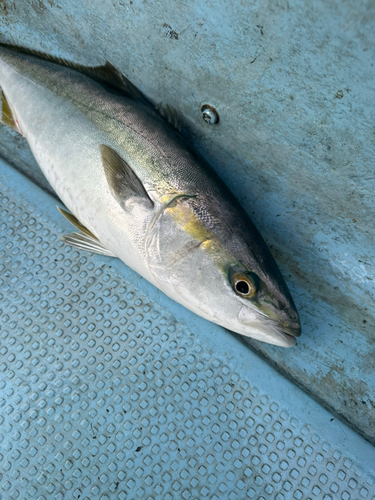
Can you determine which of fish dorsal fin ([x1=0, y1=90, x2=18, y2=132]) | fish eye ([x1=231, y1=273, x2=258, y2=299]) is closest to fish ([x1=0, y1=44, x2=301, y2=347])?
fish eye ([x1=231, y1=273, x2=258, y2=299])

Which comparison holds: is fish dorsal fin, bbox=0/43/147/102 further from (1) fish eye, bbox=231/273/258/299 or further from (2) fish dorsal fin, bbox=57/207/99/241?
(1) fish eye, bbox=231/273/258/299

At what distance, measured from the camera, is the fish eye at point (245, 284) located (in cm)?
123

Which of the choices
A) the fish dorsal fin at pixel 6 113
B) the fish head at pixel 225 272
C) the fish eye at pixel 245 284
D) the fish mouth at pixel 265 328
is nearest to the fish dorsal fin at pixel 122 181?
the fish head at pixel 225 272

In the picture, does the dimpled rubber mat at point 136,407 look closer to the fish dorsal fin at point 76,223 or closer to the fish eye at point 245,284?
the fish dorsal fin at point 76,223

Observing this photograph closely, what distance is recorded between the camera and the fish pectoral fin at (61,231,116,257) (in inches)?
64.4

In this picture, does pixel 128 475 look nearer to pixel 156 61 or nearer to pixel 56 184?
pixel 56 184

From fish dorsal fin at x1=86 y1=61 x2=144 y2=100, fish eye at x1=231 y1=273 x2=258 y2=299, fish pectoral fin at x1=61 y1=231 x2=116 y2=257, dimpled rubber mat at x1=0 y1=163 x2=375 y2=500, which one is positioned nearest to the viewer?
fish eye at x1=231 y1=273 x2=258 y2=299

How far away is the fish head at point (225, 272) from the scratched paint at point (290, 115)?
321mm

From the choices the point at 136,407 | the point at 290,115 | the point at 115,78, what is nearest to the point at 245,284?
the point at 290,115

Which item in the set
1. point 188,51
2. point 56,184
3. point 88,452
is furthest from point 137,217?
point 88,452

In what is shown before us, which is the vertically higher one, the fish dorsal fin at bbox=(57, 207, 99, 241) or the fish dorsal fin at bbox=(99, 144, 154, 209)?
the fish dorsal fin at bbox=(99, 144, 154, 209)

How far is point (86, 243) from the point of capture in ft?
5.49

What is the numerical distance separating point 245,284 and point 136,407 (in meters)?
0.74

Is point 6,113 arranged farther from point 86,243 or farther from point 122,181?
point 122,181
